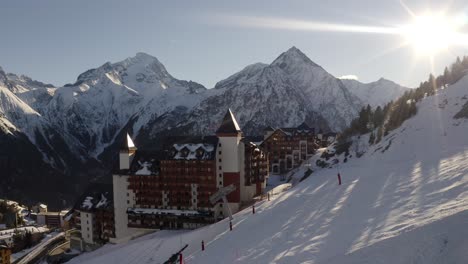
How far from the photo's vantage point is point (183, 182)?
80.3 metres

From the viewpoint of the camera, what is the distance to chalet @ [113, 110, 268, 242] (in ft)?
259

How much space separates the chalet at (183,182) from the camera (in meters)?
78.9

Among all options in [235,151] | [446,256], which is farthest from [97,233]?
[446,256]

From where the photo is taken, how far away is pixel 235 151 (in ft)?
261

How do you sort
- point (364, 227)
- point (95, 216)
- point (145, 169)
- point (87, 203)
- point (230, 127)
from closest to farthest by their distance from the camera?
point (364, 227), point (230, 127), point (145, 169), point (95, 216), point (87, 203)

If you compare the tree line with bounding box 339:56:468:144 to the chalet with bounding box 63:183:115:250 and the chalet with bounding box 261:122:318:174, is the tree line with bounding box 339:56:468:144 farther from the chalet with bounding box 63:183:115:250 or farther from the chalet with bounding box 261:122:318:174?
the chalet with bounding box 63:183:115:250

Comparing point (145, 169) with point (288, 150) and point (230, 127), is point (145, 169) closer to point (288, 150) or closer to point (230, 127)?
point (230, 127)

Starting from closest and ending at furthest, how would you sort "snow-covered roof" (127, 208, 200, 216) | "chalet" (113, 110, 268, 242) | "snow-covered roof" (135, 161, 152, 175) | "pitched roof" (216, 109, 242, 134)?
"snow-covered roof" (127, 208, 200, 216) < "chalet" (113, 110, 268, 242) < "pitched roof" (216, 109, 242, 134) < "snow-covered roof" (135, 161, 152, 175)

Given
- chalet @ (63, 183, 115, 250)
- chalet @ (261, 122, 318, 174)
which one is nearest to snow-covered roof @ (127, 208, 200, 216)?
chalet @ (63, 183, 115, 250)

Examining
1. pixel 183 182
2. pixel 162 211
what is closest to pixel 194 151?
pixel 183 182

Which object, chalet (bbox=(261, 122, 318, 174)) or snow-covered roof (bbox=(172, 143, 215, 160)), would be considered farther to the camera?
chalet (bbox=(261, 122, 318, 174))

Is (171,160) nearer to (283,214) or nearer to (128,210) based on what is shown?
(128,210)

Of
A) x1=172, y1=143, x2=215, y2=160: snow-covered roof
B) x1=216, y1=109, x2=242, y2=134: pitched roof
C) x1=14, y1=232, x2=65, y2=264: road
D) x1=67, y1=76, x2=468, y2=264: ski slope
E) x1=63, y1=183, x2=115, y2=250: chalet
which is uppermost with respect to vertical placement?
x1=216, y1=109, x2=242, y2=134: pitched roof

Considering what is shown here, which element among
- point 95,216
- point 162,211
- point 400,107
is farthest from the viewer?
point 400,107
